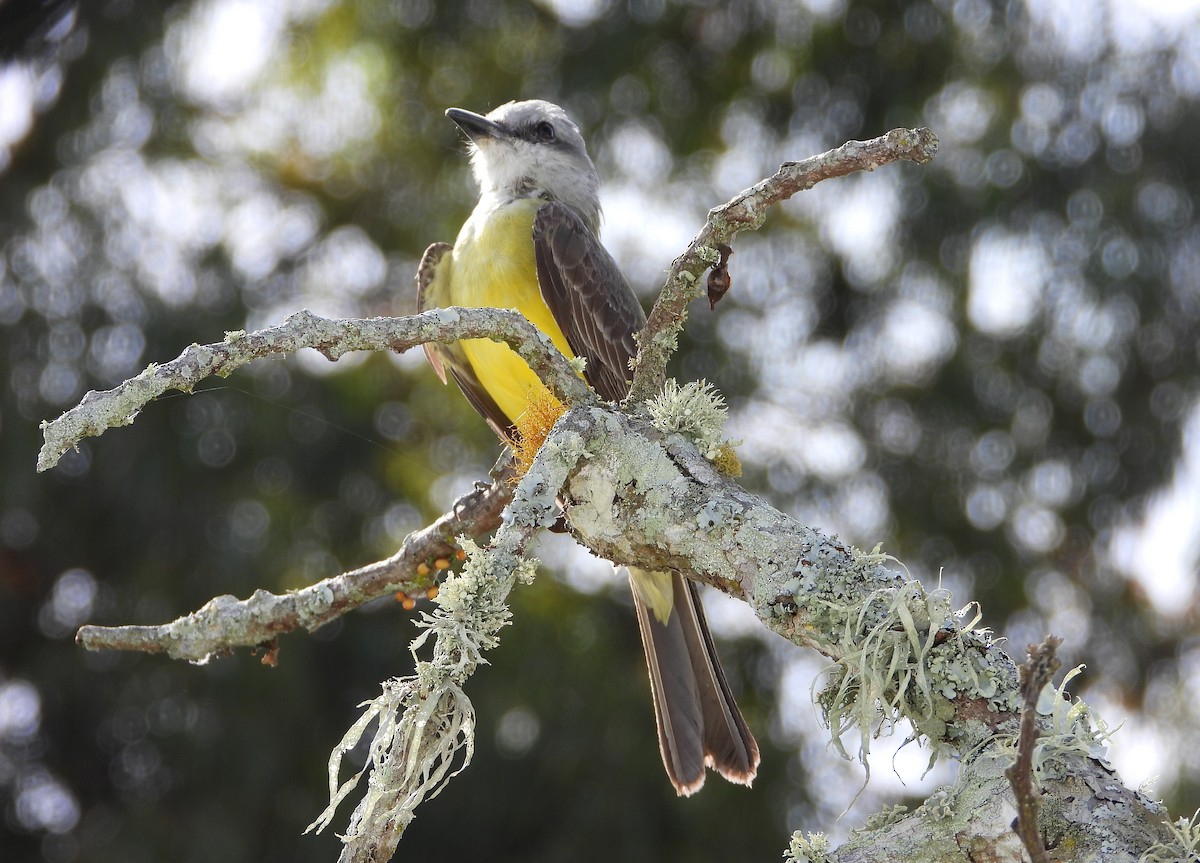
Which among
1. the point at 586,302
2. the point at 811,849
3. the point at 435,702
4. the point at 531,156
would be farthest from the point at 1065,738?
the point at 531,156

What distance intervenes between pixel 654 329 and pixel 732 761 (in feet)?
4.01

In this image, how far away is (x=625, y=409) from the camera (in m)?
2.09

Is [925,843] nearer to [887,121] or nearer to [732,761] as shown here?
[732,761]

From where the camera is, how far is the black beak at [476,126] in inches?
172

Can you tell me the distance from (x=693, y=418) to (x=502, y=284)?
1.93m

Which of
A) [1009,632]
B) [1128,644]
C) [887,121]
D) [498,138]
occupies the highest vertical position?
[498,138]

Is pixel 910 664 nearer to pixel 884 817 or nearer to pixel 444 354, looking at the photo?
pixel 884 817

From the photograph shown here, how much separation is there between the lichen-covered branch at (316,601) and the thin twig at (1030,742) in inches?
56.5

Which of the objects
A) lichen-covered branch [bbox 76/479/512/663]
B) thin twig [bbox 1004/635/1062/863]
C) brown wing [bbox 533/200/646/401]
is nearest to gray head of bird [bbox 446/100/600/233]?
brown wing [bbox 533/200/646/401]

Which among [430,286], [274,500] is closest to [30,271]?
[274,500]

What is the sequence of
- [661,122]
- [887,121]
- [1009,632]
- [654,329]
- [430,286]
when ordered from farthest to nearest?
[661,122]
[887,121]
[1009,632]
[430,286]
[654,329]

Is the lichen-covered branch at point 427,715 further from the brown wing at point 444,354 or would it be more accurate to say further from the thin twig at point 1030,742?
the brown wing at point 444,354

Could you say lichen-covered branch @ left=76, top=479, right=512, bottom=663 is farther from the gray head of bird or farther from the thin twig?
the gray head of bird

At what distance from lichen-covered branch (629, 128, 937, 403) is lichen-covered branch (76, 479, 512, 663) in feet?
1.87
